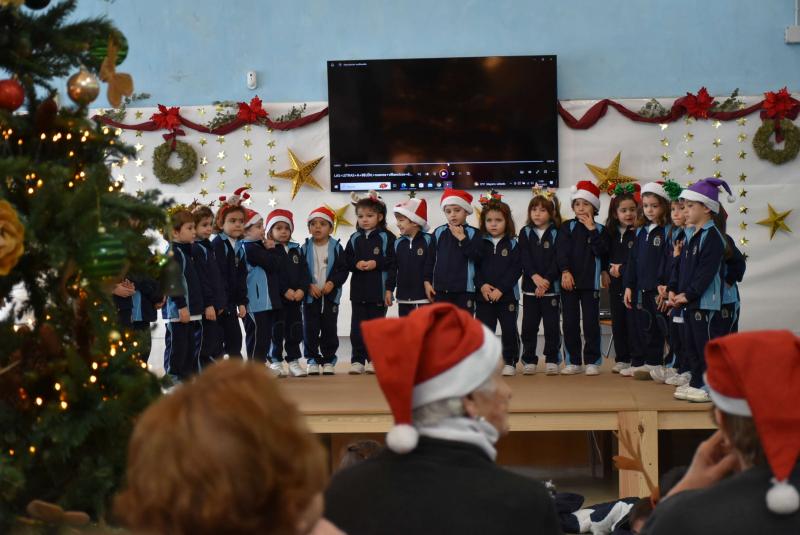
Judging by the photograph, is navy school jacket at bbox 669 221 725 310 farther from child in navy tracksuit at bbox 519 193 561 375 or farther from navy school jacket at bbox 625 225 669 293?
child in navy tracksuit at bbox 519 193 561 375

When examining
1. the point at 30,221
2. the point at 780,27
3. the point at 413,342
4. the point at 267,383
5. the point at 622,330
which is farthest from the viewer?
the point at 780,27

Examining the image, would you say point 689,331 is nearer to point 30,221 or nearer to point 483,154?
point 483,154

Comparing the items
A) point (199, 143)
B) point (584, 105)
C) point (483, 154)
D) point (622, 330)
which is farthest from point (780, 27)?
point (199, 143)

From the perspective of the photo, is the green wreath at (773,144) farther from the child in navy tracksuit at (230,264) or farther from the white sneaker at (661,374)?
the child in navy tracksuit at (230,264)

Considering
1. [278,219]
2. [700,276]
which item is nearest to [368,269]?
[278,219]

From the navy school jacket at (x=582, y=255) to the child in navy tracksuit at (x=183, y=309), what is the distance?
8.17ft

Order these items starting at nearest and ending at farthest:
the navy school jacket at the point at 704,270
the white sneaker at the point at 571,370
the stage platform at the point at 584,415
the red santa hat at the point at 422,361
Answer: the red santa hat at the point at 422,361 < the stage platform at the point at 584,415 < the navy school jacket at the point at 704,270 < the white sneaker at the point at 571,370

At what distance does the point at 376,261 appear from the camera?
6852 millimetres

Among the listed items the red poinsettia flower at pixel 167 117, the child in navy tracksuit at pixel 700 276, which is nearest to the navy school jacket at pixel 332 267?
the red poinsettia flower at pixel 167 117

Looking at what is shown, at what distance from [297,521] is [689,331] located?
454 cm

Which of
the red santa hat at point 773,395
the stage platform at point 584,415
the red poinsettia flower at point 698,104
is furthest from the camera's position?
the red poinsettia flower at point 698,104

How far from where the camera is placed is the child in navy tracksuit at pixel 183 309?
6.07 metres

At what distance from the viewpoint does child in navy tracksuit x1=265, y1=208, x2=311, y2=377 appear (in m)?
6.87

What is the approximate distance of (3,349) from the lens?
212 centimetres
